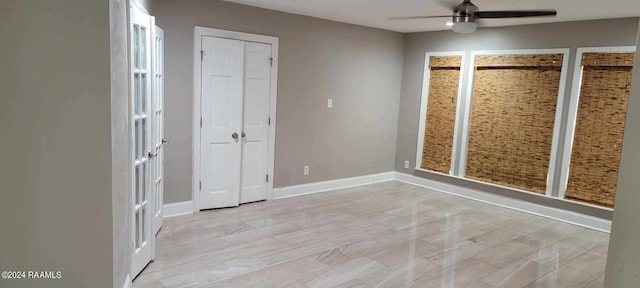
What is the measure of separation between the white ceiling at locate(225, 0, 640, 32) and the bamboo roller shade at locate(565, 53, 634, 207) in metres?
0.55

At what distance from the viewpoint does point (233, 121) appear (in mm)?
4930

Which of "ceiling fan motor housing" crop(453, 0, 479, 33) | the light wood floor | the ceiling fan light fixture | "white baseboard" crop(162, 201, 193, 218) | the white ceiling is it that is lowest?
the light wood floor

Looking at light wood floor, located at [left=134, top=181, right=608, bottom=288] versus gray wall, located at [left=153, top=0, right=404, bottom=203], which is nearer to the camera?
light wood floor, located at [left=134, top=181, right=608, bottom=288]

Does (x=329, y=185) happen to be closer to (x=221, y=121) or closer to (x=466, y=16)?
(x=221, y=121)

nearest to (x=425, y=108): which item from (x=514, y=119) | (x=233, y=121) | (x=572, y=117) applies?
(x=514, y=119)

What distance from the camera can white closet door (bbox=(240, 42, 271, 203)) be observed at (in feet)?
16.4

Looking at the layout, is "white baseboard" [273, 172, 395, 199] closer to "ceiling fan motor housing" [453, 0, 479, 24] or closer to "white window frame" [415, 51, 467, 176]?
"white window frame" [415, 51, 467, 176]

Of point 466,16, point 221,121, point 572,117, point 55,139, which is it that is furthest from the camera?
point 572,117

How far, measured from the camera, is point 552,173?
17.0 ft

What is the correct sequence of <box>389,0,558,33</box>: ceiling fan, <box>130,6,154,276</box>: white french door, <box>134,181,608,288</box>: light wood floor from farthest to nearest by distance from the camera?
1. <box>389,0,558,33</box>: ceiling fan
2. <box>134,181,608,288</box>: light wood floor
3. <box>130,6,154,276</box>: white french door

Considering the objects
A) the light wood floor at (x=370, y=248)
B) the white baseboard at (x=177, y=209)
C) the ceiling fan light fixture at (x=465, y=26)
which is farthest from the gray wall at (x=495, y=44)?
the white baseboard at (x=177, y=209)

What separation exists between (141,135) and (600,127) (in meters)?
4.79

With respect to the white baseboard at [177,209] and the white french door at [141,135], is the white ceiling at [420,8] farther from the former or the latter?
the white baseboard at [177,209]

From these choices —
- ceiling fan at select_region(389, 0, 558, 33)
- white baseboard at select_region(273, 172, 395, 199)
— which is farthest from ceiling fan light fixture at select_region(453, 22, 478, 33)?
white baseboard at select_region(273, 172, 395, 199)
